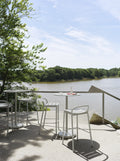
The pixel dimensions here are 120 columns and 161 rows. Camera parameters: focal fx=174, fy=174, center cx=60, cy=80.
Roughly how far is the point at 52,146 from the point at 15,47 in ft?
18.1

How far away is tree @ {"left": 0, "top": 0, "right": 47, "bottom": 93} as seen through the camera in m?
7.03

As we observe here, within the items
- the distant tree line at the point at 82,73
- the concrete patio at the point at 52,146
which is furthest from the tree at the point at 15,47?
the distant tree line at the point at 82,73

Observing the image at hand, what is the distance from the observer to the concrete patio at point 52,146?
2.65 meters

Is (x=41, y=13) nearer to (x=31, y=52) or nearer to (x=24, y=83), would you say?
(x=31, y=52)

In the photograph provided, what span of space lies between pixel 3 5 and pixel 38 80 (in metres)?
3.56

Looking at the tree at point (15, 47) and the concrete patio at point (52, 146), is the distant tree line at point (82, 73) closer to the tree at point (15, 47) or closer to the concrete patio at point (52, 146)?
the tree at point (15, 47)

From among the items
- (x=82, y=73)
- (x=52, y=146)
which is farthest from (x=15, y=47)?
(x=82, y=73)

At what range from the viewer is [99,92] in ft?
14.8

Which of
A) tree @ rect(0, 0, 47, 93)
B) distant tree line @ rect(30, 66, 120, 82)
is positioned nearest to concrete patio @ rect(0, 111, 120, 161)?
tree @ rect(0, 0, 47, 93)

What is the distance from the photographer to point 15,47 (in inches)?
→ 299

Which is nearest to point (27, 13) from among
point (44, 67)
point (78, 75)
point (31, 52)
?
point (31, 52)

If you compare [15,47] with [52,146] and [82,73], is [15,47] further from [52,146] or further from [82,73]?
[82,73]

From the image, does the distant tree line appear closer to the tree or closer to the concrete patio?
the tree

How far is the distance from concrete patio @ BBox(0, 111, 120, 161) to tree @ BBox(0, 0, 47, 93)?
4.04 metres
